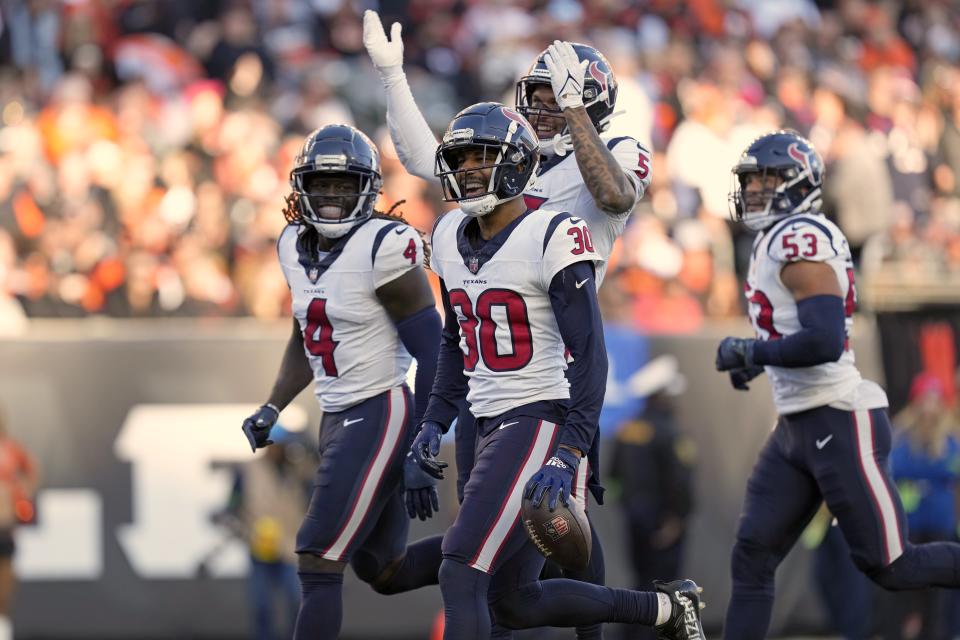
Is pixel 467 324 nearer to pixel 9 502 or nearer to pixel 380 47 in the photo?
pixel 380 47

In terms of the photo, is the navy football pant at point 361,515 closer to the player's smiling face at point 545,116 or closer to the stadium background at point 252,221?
the player's smiling face at point 545,116

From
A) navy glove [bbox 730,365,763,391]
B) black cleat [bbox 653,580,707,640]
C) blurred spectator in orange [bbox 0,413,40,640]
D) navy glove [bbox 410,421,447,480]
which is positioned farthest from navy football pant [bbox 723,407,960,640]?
blurred spectator in orange [bbox 0,413,40,640]

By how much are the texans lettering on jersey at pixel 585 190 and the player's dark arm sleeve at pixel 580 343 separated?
70 cm

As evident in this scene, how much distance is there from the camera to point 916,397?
35.8ft

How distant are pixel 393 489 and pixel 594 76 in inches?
66.3

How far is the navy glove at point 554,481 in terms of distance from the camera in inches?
209

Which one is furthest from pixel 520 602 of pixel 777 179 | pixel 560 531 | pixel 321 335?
pixel 777 179

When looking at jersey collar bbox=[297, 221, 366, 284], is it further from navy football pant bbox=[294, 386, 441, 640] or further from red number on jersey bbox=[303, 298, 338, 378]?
navy football pant bbox=[294, 386, 441, 640]

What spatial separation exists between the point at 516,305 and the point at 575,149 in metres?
0.66

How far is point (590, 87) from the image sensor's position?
6.22 m

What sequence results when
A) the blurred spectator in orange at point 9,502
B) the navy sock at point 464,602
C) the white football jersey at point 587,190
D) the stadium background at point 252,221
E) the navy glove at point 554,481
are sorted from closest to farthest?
the navy glove at point 554,481
the navy sock at point 464,602
the white football jersey at point 587,190
the blurred spectator in orange at point 9,502
the stadium background at point 252,221

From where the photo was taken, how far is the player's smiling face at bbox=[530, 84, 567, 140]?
630 cm

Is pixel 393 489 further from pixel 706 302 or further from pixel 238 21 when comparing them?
pixel 238 21

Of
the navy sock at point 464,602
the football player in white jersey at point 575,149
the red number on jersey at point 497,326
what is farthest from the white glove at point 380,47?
the navy sock at point 464,602
